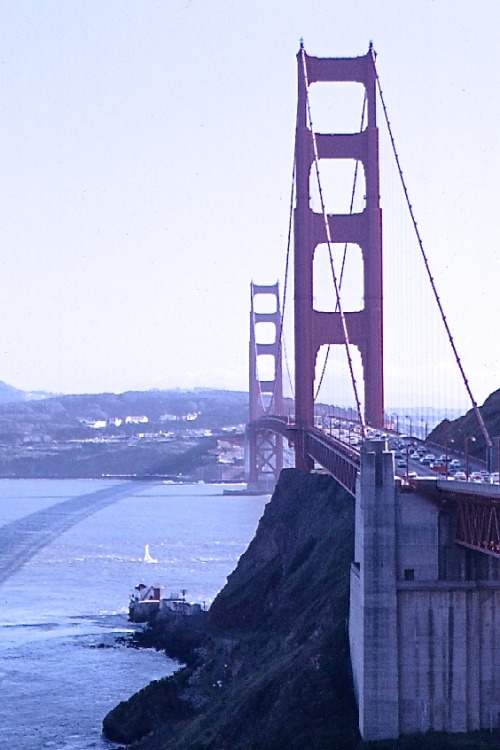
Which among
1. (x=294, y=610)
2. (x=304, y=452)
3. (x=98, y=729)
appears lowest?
(x=98, y=729)

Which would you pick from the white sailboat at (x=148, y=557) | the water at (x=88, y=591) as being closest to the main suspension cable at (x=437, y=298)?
the water at (x=88, y=591)

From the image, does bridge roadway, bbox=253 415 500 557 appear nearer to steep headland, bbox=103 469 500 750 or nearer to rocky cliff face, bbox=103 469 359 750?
steep headland, bbox=103 469 500 750

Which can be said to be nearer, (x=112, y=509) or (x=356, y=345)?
(x=356, y=345)

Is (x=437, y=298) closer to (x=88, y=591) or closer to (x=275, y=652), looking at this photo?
Answer: (x=275, y=652)

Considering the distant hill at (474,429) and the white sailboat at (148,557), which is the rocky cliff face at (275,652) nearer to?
the distant hill at (474,429)

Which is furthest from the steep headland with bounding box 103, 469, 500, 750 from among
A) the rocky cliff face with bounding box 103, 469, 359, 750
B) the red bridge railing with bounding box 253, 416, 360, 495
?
the red bridge railing with bounding box 253, 416, 360, 495

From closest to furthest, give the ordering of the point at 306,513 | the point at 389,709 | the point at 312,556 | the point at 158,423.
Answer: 1. the point at 389,709
2. the point at 312,556
3. the point at 306,513
4. the point at 158,423

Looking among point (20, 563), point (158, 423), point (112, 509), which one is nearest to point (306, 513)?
point (20, 563)

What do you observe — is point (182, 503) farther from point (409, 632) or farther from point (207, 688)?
point (409, 632)
